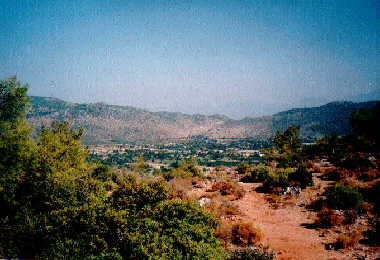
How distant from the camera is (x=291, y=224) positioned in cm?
1165

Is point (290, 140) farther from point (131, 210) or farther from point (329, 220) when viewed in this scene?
point (131, 210)

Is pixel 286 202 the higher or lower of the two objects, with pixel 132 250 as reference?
lower

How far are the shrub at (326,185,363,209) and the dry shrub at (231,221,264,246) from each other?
625 centimetres

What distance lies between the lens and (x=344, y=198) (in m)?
12.6

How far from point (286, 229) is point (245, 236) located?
3.05m

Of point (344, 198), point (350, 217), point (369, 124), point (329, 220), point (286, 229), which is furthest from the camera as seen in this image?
point (369, 124)

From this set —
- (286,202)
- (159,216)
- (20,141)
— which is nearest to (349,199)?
(286,202)

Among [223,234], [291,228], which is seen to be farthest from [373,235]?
[223,234]

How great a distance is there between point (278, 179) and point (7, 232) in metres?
19.8

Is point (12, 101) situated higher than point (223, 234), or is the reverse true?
point (12, 101)

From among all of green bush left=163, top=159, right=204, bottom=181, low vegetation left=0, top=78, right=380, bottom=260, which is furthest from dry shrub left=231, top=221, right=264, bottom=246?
green bush left=163, top=159, right=204, bottom=181

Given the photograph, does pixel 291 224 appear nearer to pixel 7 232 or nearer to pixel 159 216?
pixel 159 216

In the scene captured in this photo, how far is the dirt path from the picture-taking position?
865 centimetres

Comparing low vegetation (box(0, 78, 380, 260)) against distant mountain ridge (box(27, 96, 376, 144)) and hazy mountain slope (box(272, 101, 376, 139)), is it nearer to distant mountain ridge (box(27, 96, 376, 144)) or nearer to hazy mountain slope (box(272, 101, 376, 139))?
hazy mountain slope (box(272, 101, 376, 139))
